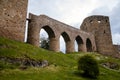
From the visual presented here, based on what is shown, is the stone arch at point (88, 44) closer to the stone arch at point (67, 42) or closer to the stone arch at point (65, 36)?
the stone arch at point (67, 42)

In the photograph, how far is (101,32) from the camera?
5184 centimetres

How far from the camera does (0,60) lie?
20.6 metres

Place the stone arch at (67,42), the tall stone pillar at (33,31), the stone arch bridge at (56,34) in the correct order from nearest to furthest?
the tall stone pillar at (33,31), the stone arch bridge at (56,34), the stone arch at (67,42)

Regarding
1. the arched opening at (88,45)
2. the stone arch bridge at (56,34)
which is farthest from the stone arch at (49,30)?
the arched opening at (88,45)

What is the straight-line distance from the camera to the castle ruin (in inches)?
1199

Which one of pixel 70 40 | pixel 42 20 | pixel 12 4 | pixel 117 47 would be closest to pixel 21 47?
pixel 12 4

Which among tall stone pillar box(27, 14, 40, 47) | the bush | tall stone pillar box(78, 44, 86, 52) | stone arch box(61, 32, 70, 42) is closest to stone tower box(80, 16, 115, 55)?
tall stone pillar box(78, 44, 86, 52)

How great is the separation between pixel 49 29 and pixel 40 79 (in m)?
23.6

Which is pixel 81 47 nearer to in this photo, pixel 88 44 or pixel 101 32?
pixel 88 44

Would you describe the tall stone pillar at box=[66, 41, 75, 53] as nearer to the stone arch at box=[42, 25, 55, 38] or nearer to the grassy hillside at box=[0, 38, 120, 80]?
the stone arch at box=[42, 25, 55, 38]

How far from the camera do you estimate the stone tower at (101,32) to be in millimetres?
51125

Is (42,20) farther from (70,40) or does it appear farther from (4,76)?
(4,76)

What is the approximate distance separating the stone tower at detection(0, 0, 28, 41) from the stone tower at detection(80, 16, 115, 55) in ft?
79.9

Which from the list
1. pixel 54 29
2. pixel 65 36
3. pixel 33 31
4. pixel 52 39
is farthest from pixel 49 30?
pixel 65 36
